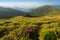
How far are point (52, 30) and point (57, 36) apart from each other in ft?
5.92

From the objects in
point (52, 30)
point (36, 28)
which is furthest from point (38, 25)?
point (52, 30)

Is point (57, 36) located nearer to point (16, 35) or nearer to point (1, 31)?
point (16, 35)

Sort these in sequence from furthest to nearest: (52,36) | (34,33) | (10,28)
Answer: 1. (10,28)
2. (34,33)
3. (52,36)

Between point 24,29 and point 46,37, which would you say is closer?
point 46,37

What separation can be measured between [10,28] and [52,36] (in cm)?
1020

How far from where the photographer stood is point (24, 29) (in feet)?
123

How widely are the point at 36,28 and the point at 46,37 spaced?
4409mm

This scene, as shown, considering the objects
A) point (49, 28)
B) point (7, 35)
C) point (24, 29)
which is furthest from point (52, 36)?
point (7, 35)

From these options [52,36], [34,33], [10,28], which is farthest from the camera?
[10,28]

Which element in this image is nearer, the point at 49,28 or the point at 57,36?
the point at 57,36

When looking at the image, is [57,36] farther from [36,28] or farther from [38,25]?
[38,25]

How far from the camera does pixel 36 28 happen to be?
3756 cm

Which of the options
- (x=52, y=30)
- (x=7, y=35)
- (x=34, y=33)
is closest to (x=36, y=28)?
(x=34, y=33)

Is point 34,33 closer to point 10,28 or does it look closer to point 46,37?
point 46,37
